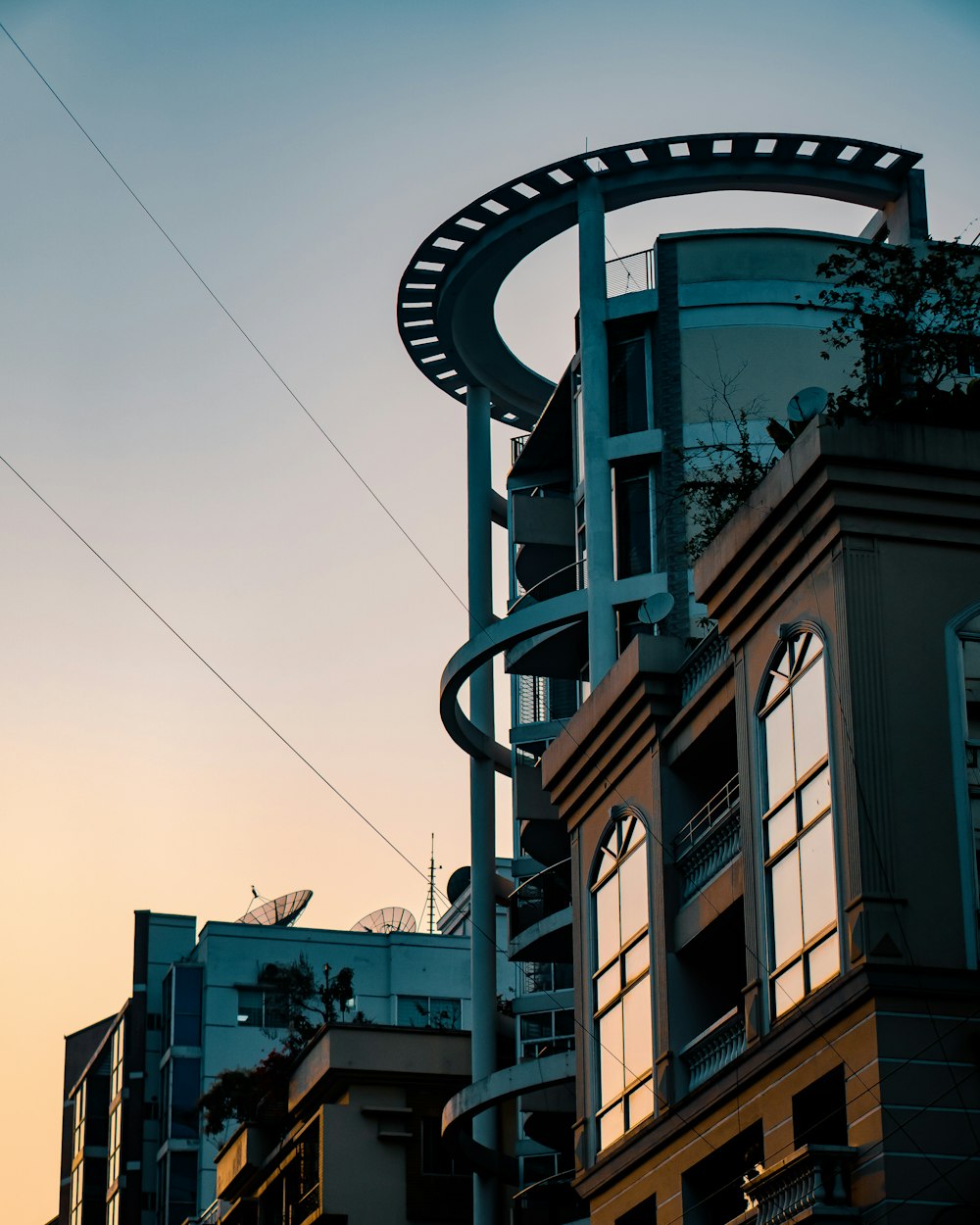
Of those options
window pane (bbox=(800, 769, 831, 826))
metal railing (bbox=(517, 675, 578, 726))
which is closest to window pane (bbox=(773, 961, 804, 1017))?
window pane (bbox=(800, 769, 831, 826))

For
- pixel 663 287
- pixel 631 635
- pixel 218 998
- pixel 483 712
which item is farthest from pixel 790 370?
pixel 218 998

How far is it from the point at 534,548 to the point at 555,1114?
42.1 ft

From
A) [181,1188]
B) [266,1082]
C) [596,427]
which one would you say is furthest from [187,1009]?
[596,427]

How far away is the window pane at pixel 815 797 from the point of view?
26.5 m

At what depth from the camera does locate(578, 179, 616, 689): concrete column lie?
44.2 meters

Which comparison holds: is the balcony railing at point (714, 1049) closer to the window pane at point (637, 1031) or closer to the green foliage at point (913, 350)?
the window pane at point (637, 1031)

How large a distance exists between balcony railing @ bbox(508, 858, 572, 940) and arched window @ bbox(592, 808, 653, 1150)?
459 inches

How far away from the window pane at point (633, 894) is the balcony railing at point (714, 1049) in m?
2.65

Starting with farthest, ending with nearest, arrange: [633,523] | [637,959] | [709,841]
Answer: [633,523] < [637,959] < [709,841]

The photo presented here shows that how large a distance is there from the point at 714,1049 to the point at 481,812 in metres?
21.0

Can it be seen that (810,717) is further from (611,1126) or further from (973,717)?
(611,1126)

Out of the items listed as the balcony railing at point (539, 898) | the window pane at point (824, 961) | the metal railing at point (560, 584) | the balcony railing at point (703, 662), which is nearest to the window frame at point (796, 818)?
the window pane at point (824, 961)

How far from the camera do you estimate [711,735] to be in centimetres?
3228

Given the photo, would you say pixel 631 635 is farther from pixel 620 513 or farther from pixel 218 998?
pixel 218 998
